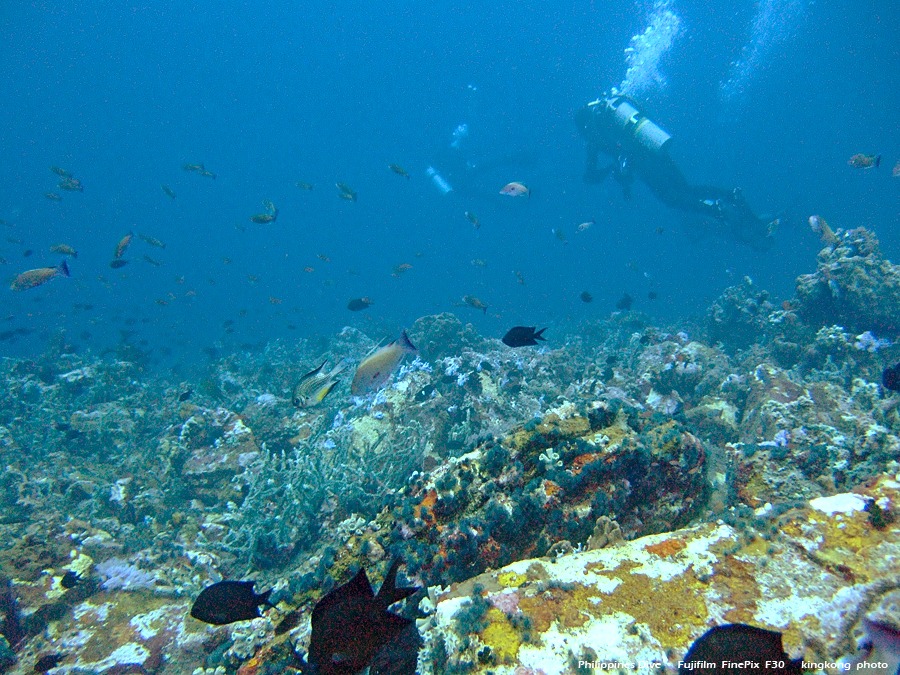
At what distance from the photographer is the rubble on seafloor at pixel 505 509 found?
211 centimetres

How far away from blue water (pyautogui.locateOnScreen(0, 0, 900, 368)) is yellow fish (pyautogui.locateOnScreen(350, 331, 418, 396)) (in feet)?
50.3

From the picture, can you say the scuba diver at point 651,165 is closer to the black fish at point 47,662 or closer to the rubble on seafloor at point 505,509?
the rubble on seafloor at point 505,509

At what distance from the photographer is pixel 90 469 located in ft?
28.3

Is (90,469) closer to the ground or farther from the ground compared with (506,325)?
closer to the ground

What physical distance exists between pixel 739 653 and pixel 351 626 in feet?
5.35

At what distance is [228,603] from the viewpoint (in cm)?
231

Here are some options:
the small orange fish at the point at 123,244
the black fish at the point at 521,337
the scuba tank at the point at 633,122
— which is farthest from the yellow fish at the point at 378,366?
the scuba tank at the point at 633,122

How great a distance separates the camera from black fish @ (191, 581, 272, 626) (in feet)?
7.55

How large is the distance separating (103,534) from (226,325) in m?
11.1

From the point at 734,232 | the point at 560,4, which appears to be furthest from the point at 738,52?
the point at 734,232

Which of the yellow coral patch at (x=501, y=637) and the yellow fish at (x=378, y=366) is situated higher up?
the yellow fish at (x=378, y=366)

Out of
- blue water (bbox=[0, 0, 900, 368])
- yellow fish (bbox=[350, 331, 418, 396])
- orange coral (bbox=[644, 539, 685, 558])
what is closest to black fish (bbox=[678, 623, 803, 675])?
orange coral (bbox=[644, 539, 685, 558])

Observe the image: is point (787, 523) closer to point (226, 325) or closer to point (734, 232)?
point (226, 325)

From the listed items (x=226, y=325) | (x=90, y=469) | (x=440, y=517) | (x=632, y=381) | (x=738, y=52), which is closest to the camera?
(x=440, y=517)
